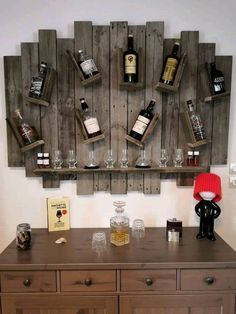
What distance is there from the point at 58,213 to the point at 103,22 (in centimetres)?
134

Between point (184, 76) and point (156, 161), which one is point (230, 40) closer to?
point (184, 76)

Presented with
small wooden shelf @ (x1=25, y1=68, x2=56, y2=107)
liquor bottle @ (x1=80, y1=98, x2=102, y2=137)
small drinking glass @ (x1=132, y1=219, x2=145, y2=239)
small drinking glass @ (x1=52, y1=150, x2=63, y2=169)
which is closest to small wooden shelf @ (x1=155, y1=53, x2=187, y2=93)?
liquor bottle @ (x1=80, y1=98, x2=102, y2=137)

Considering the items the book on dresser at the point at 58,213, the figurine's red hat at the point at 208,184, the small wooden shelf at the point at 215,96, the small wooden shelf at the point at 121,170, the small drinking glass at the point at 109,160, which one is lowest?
the book on dresser at the point at 58,213

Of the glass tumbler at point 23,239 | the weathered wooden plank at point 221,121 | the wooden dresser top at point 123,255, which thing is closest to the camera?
the wooden dresser top at point 123,255

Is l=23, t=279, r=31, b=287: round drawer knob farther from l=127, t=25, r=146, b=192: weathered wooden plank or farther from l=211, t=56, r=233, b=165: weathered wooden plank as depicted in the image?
l=211, t=56, r=233, b=165: weathered wooden plank

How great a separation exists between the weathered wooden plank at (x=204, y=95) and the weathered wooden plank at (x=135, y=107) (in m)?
0.39

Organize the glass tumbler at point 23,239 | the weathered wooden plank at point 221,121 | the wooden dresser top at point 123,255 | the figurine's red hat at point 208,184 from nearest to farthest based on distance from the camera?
the wooden dresser top at point 123,255 → the glass tumbler at point 23,239 → the figurine's red hat at point 208,184 → the weathered wooden plank at point 221,121

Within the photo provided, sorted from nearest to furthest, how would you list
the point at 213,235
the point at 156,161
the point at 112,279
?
1. the point at 112,279
2. the point at 213,235
3. the point at 156,161

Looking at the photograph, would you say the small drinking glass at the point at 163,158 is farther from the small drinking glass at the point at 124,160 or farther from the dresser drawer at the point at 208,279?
the dresser drawer at the point at 208,279

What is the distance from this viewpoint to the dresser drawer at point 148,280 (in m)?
1.52

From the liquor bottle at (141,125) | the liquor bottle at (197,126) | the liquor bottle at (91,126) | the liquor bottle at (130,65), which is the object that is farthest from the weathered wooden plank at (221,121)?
the liquor bottle at (91,126)

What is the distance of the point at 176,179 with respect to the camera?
2020 mm

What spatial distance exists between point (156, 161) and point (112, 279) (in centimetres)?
83

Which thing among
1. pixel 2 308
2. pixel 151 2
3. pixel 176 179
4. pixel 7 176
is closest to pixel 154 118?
pixel 176 179
